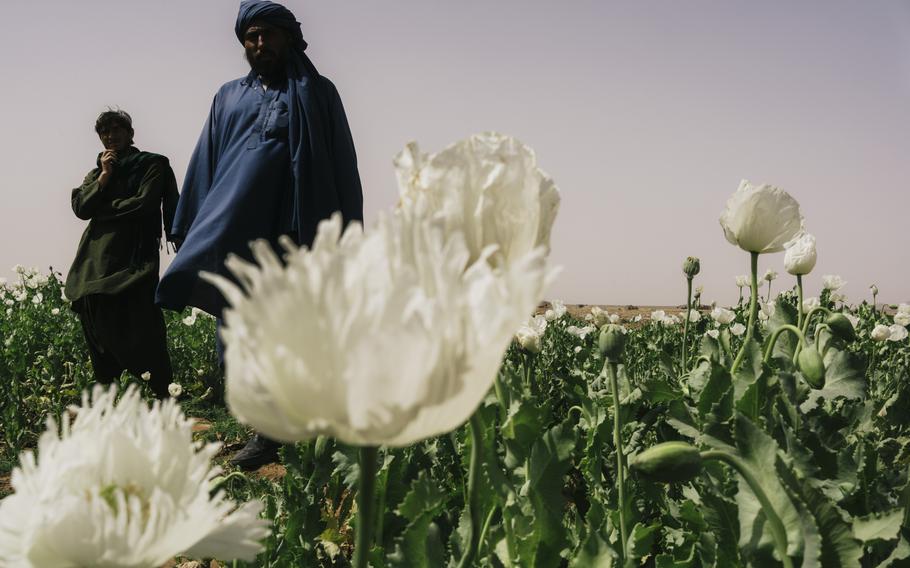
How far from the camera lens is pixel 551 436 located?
4.35ft

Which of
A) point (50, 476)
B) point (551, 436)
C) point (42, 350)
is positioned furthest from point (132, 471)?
point (42, 350)

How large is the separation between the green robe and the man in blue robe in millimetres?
1286

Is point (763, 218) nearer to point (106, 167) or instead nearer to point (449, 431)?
point (449, 431)

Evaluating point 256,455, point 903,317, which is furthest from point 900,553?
point 903,317

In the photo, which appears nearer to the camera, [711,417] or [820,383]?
[711,417]

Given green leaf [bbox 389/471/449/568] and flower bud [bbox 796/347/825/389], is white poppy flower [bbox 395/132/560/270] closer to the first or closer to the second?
green leaf [bbox 389/471/449/568]

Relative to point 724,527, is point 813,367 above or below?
above

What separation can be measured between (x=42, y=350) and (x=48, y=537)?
21.3 feet

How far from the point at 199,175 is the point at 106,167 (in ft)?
4.21

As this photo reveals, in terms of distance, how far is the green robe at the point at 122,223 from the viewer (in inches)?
194

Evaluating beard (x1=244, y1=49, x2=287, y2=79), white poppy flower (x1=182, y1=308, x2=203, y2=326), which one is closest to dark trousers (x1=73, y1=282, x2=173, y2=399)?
white poppy flower (x1=182, y1=308, x2=203, y2=326)

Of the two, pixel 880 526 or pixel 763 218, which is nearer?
pixel 880 526

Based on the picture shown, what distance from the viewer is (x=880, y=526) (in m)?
1.04

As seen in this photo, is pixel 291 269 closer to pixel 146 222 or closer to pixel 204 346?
pixel 146 222
